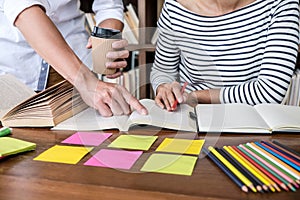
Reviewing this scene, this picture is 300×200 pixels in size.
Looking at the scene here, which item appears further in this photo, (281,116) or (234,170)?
(281,116)

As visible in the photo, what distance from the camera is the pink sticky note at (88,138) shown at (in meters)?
0.77

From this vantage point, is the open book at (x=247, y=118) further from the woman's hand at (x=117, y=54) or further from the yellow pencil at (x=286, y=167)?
the woman's hand at (x=117, y=54)

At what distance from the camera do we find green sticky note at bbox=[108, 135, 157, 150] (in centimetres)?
74

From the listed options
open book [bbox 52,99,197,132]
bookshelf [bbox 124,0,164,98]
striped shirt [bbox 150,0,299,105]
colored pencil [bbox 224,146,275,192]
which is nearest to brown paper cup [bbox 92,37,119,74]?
open book [bbox 52,99,197,132]

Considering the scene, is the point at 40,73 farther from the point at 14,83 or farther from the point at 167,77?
the point at 167,77

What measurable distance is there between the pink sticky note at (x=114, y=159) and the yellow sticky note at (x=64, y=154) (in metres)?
0.03

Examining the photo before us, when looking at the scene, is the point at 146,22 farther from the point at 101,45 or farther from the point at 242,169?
the point at 242,169

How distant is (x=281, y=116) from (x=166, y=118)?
0.30 metres

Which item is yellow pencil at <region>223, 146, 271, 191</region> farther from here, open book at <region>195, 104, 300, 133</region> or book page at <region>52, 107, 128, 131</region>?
book page at <region>52, 107, 128, 131</region>

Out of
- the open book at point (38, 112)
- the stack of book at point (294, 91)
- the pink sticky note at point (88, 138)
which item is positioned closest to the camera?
the pink sticky note at point (88, 138)

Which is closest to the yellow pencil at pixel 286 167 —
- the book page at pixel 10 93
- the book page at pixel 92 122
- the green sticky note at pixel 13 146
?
the book page at pixel 92 122

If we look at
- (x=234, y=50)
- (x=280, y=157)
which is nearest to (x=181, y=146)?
(x=280, y=157)

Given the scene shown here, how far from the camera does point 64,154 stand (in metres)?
0.71

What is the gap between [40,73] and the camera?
127cm
